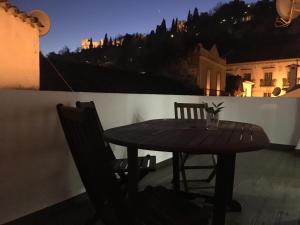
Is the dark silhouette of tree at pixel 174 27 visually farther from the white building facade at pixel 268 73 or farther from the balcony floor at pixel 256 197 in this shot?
the balcony floor at pixel 256 197

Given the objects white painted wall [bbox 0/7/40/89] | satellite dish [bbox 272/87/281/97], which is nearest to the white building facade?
satellite dish [bbox 272/87/281/97]

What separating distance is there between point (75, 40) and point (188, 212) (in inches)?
185

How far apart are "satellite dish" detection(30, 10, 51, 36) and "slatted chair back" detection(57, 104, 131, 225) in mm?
2997

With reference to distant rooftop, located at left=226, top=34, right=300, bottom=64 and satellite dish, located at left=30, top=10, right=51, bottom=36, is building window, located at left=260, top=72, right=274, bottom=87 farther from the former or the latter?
satellite dish, located at left=30, top=10, right=51, bottom=36

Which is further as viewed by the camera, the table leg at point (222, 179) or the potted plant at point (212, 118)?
the potted plant at point (212, 118)

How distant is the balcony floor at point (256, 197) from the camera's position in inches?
102

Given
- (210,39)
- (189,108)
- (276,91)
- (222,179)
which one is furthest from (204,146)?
(210,39)

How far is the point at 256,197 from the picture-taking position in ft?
10.5

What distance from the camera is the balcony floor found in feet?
8.48

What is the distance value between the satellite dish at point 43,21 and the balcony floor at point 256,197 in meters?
2.32

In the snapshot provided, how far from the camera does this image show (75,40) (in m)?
Answer: 5.68

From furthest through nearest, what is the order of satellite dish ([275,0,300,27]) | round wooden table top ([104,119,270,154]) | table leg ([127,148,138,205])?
1. satellite dish ([275,0,300,27])
2. table leg ([127,148,138,205])
3. round wooden table top ([104,119,270,154])

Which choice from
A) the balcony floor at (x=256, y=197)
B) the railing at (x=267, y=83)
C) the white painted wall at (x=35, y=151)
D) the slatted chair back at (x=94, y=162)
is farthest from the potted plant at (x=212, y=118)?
the railing at (x=267, y=83)

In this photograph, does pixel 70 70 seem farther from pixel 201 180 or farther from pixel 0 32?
pixel 201 180
